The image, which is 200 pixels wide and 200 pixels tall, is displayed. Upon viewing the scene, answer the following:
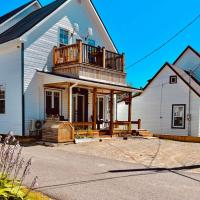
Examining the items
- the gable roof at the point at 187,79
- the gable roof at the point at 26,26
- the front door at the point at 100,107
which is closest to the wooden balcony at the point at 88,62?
the gable roof at the point at 26,26

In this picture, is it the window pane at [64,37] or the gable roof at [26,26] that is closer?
the gable roof at [26,26]

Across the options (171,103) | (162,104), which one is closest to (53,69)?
(162,104)

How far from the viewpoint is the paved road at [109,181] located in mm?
5980

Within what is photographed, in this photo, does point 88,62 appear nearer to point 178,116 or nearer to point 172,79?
point 172,79

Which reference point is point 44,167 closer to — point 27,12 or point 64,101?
point 64,101

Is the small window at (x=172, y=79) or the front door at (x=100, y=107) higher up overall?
the small window at (x=172, y=79)

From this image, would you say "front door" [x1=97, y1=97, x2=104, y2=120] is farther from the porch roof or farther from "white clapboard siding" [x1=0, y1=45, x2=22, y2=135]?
"white clapboard siding" [x1=0, y1=45, x2=22, y2=135]

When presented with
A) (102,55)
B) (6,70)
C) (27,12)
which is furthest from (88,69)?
(27,12)

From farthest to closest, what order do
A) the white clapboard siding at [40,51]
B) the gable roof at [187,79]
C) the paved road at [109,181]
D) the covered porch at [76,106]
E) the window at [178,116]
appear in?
the window at [178,116] → the gable roof at [187,79] → the white clapboard siding at [40,51] → the covered porch at [76,106] → the paved road at [109,181]

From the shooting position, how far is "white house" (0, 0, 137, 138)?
15.8 m

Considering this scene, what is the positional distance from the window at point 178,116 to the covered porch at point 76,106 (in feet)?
14.8

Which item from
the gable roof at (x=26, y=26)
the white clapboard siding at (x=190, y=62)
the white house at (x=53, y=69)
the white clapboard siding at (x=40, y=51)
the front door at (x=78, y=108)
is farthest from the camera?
the white clapboard siding at (x=190, y=62)

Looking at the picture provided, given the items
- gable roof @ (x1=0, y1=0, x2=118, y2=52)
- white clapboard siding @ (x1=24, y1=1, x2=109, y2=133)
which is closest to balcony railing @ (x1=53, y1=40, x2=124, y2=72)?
white clapboard siding @ (x1=24, y1=1, x2=109, y2=133)

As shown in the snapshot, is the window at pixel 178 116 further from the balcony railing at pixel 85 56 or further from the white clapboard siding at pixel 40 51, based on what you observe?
the white clapboard siding at pixel 40 51
